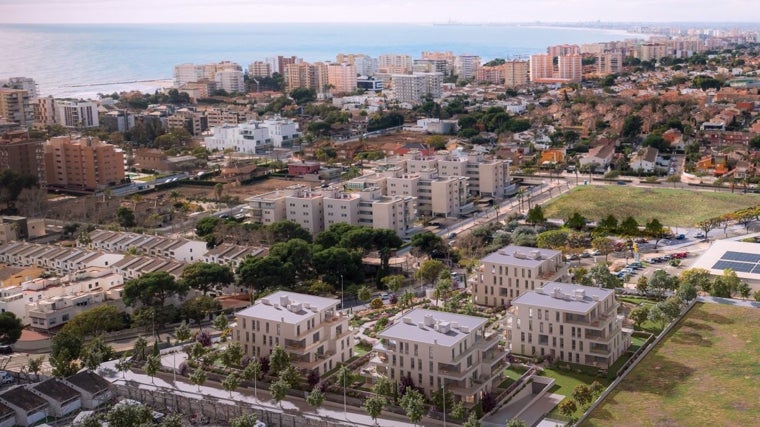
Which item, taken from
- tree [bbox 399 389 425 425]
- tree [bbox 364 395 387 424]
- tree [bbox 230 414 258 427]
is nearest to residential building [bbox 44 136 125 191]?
tree [bbox 230 414 258 427]

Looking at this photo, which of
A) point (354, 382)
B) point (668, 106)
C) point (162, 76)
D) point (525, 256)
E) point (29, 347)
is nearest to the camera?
point (354, 382)

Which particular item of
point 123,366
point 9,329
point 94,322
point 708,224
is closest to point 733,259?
point 708,224

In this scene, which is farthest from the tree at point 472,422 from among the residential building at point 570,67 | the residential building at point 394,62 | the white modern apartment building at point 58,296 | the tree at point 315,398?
the residential building at point 394,62

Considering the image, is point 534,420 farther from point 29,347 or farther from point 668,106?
point 668,106

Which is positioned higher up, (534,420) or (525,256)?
(525,256)

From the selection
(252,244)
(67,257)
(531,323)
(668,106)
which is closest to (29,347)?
(67,257)

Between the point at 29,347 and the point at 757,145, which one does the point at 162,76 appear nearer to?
the point at 757,145

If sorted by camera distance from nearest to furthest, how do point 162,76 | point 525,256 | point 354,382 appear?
point 354,382
point 525,256
point 162,76

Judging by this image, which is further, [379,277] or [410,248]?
[410,248]
